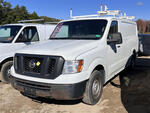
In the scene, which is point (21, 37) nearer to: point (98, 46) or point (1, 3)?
point (98, 46)

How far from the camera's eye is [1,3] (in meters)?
32.3

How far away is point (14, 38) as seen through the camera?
17.3 ft

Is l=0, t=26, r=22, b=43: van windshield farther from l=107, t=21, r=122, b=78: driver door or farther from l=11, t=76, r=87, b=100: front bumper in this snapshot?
l=107, t=21, r=122, b=78: driver door

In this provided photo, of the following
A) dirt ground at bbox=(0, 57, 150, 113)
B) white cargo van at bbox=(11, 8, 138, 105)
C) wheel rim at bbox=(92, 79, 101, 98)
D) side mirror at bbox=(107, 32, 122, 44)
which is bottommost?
dirt ground at bbox=(0, 57, 150, 113)

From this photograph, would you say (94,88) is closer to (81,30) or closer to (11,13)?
(81,30)

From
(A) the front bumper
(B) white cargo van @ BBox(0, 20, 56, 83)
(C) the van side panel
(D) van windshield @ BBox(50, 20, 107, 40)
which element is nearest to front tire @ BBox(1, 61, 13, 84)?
(B) white cargo van @ BBox(0, 20, 56, 83)

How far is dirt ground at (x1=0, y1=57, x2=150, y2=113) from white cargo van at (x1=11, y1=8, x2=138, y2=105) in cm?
28

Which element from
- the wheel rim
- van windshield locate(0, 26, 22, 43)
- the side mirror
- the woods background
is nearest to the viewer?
the wheel rim

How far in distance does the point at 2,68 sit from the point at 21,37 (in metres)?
1.23

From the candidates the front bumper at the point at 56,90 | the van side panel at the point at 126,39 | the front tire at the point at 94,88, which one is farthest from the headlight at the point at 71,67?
the van side panel at the point at 126,39

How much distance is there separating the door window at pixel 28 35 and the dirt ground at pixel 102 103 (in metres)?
1.71

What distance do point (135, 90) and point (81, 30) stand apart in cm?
231

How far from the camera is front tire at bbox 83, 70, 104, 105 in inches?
133

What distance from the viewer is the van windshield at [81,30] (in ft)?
13.5
